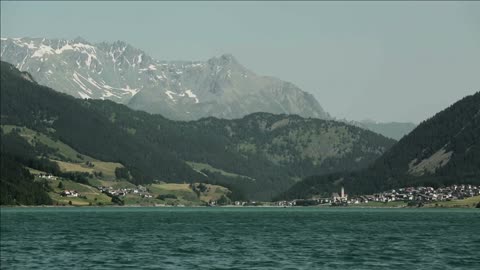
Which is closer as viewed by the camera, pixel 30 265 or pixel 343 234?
pixel 30 265

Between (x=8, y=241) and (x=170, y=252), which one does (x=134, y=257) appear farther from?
(x=8, y=241)

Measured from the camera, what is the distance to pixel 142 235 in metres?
161

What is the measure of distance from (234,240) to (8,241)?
36.1 m

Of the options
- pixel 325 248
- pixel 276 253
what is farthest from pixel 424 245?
pixel 276 253

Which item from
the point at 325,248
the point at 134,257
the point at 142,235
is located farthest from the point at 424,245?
the point at 142,235

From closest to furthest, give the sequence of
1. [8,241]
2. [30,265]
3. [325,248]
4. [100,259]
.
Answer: [30,265] → [100,259] → [325,248] → [8,241]

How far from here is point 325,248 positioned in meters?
124

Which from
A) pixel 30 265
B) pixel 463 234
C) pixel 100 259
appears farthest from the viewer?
pixel 463 234

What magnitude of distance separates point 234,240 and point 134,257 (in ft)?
126

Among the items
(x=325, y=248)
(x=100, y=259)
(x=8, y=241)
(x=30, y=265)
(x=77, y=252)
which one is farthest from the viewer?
(x=8, y=241)

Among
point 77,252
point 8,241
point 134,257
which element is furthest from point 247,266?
point 8,241

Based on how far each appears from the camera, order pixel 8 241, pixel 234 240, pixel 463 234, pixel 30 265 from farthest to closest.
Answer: pixel 463 234, pixel 234 240, pixel 8 241, pixel 30 265

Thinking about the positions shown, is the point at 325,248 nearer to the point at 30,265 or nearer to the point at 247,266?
the point at 247,266

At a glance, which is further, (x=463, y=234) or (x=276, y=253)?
(x=463, y=234)
